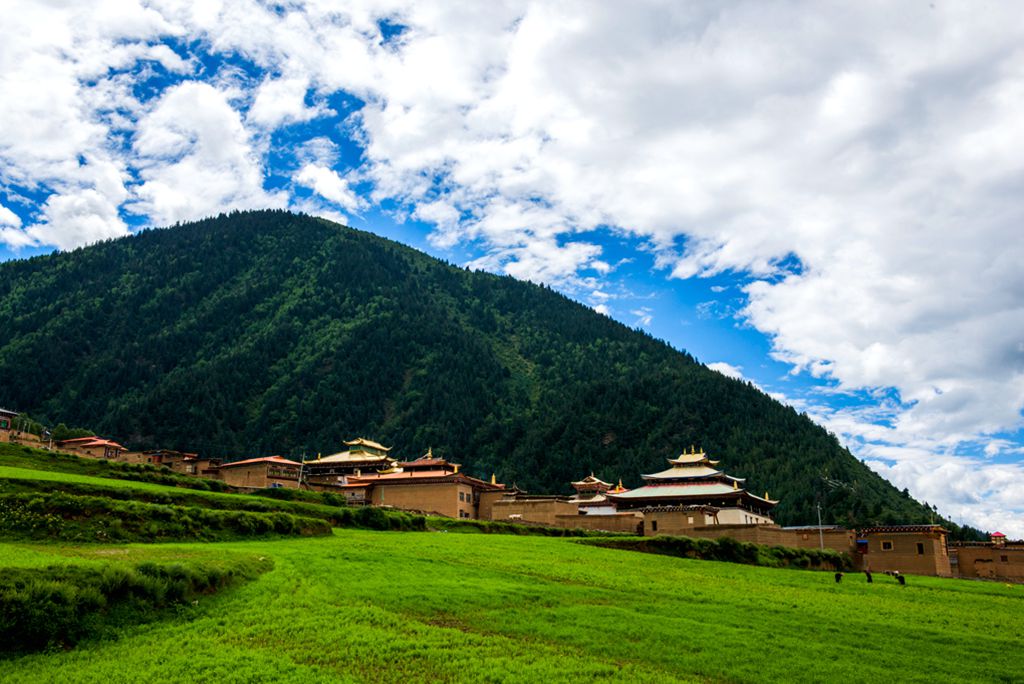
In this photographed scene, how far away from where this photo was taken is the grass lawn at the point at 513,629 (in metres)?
19.0

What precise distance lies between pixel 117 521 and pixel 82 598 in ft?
61.9

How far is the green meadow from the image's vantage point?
19.0 metres

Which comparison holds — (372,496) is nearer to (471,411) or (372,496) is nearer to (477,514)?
(477,514)

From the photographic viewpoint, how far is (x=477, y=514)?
75500mm

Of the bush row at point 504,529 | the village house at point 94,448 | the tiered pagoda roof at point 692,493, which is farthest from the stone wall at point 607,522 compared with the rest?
the village house at point 94,448

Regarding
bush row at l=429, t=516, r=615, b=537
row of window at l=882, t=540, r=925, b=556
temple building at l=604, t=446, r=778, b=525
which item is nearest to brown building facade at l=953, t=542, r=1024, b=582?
row of window at l=882, t=540, r=925, b=556

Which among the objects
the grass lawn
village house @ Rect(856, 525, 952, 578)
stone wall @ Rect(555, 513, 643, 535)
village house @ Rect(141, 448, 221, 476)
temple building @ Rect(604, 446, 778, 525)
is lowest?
the grass lawn

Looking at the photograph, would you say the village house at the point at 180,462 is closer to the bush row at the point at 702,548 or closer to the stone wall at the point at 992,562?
the bush row at the point at 702,548

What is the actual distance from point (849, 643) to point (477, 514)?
53.0 m

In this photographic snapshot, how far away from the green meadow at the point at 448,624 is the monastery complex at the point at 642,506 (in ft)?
85.8

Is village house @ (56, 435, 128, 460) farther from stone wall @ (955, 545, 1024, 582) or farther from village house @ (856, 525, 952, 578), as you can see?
stone wall @ (955, 545, 1024, 582)

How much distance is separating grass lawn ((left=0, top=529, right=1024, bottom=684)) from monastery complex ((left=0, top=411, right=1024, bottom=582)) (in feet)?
81.2

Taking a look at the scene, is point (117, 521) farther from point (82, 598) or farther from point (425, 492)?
point (425, 492)

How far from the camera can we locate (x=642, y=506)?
7438 cm
